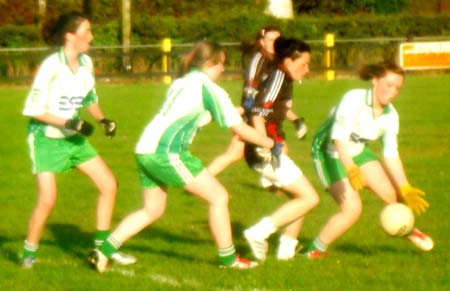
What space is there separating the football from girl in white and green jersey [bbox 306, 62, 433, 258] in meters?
0.06

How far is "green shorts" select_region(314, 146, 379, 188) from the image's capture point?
980 centimetres

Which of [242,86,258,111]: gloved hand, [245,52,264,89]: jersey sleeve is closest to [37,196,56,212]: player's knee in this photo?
[242,86,258,111]: gloved hand

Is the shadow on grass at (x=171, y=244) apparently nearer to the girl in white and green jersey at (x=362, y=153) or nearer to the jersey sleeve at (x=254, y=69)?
the girl in white and green jersey at (x=362, y=153)

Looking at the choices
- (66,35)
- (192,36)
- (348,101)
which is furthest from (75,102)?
(192,36)

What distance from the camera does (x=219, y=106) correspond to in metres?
8.88

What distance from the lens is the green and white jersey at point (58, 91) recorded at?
30.6 feet

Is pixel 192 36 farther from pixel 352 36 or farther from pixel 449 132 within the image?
pixel 449 132

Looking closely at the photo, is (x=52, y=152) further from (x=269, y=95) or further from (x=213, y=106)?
(x=269, y=95)

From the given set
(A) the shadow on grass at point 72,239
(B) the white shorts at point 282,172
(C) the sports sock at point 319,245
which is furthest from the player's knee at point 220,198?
(A) the shadow on grass at point 72,239

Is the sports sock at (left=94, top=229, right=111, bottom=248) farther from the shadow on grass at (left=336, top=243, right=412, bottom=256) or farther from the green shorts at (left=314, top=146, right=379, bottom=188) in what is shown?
the shadow on grass at (left=336, top=243, right=412, bottom=256)

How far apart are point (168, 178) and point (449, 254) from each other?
2.31 meters

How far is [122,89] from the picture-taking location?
3234cm

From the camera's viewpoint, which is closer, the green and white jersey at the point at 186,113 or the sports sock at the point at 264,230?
the green and white jersey at the point at 186,113

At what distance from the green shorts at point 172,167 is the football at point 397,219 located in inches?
54.4
